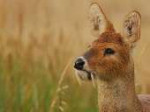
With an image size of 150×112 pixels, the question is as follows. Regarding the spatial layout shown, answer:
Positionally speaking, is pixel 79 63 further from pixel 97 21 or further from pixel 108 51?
pixel 97 21

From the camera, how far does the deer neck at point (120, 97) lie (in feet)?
34.3

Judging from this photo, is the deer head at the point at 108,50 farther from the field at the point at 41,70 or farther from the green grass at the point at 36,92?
the green grass at the point at 36,92

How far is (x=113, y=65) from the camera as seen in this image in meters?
10.3

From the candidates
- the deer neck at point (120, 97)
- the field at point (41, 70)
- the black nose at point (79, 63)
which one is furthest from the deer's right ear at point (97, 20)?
the black nose at point (79, 63)

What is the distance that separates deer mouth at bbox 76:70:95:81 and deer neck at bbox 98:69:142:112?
0.95 feet

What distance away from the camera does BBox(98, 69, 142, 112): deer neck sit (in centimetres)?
1046

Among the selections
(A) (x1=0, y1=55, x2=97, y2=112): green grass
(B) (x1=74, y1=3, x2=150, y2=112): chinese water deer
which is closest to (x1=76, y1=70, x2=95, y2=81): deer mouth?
(B) (x1=74, y1=3, x2=150, y2=112): chinese water deer

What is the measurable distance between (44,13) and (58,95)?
363 centimetres

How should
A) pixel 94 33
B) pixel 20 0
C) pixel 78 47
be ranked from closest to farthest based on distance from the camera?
pixel 94 33, pixel 78 47, pixel 20 0

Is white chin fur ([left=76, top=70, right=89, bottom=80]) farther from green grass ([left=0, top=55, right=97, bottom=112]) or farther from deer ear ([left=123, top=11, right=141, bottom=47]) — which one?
green grass ([left=0, top=55, right=97, bottom=112])

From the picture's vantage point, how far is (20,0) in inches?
609

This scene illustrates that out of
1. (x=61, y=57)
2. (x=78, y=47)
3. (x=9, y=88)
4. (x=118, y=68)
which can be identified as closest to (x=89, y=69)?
(x=118, y=68)

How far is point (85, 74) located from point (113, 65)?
31 cm

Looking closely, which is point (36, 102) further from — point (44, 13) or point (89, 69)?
point (44, 13)
